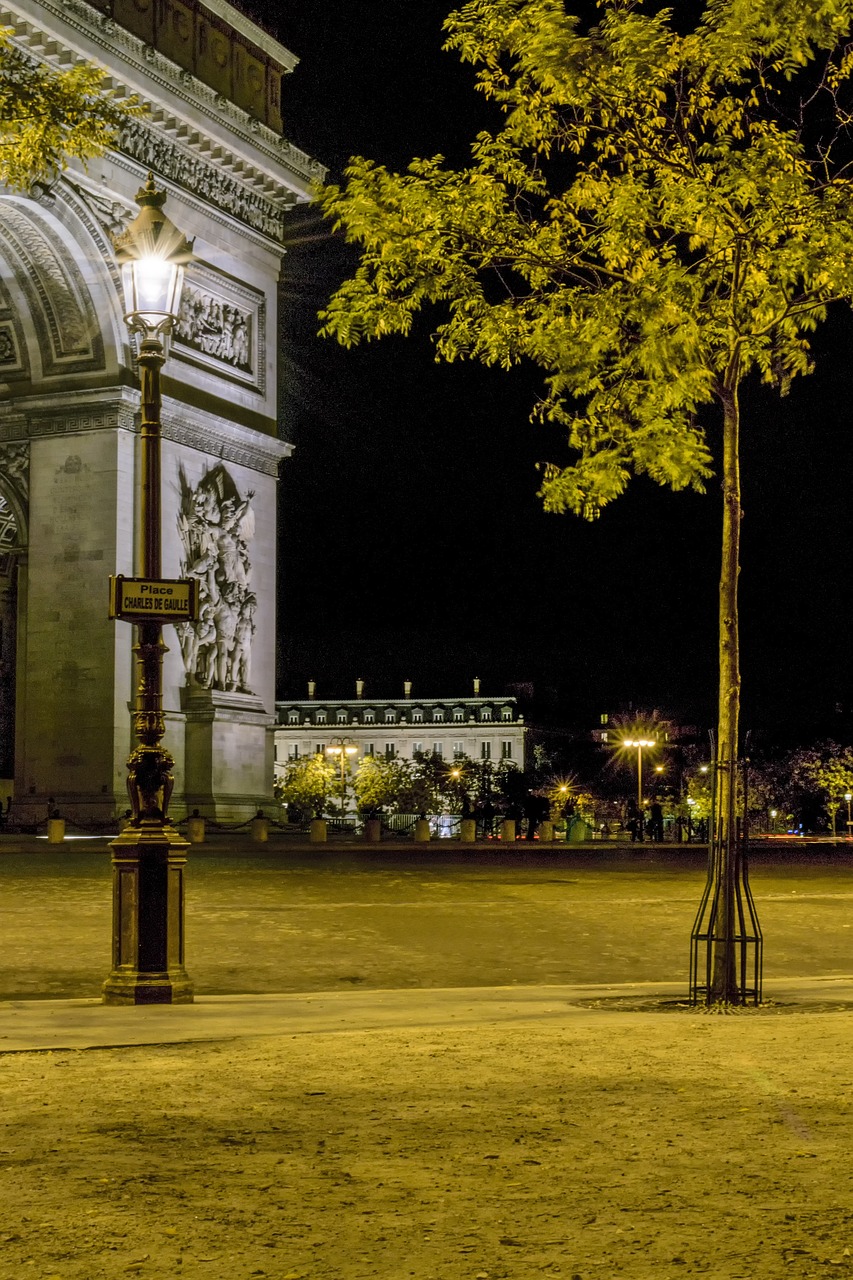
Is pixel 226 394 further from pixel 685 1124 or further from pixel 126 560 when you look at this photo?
pixel 685 1124

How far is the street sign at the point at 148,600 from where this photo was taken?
11141 millimetres

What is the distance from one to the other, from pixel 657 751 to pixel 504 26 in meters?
106

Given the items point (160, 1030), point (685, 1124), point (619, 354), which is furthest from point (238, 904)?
point (685, 1124)

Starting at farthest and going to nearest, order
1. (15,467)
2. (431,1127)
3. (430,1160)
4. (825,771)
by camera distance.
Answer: (825,771)
(15,467)
(431,1127)
(430,1160)

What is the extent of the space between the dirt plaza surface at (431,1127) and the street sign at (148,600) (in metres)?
2.50

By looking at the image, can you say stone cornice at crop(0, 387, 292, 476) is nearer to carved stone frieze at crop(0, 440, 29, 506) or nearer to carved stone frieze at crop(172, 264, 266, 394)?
carved stone frieze at crop(0, 440, 29, 506)

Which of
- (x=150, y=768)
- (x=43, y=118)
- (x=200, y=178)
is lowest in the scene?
(x=150, y=768)

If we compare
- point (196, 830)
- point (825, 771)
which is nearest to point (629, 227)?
point (196, 830)

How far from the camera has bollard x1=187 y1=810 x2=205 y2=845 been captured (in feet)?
111

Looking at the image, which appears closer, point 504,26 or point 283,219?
point 504,26

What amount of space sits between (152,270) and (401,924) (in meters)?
7.84

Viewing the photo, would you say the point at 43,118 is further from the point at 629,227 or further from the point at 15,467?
the point at 15,467

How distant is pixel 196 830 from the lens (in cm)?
3409

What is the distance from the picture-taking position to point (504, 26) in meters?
12.8
